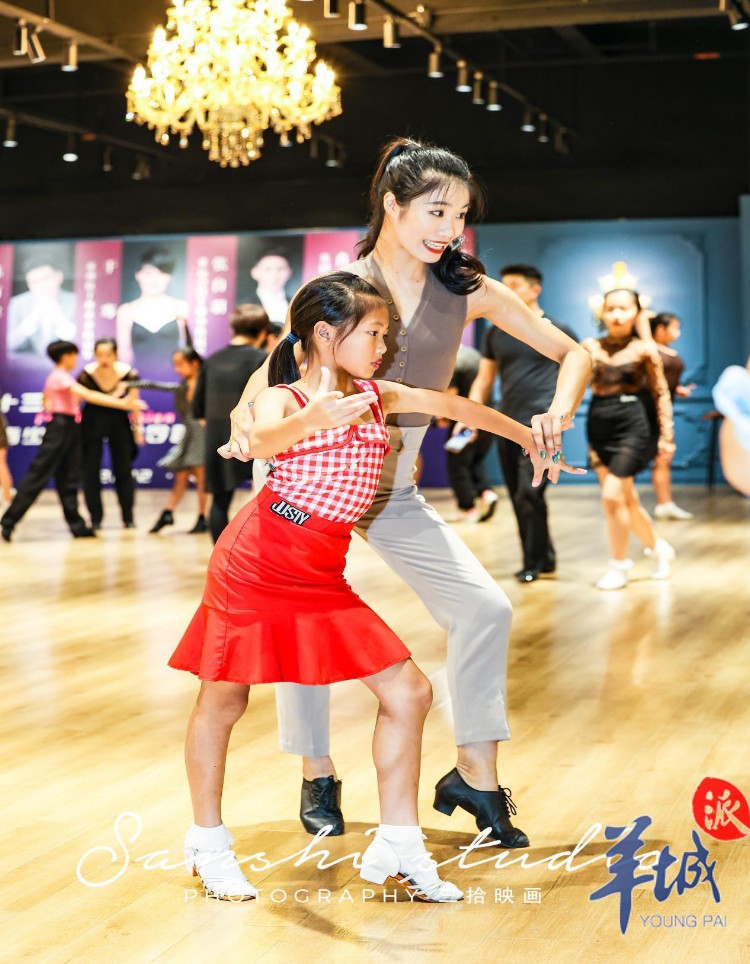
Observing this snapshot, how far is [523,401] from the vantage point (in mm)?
6992

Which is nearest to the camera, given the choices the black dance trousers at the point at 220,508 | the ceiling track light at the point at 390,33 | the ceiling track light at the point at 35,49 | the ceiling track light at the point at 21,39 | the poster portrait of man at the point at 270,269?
the black dance trousers at the point at 220,508

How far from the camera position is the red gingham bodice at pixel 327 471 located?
2.41 m

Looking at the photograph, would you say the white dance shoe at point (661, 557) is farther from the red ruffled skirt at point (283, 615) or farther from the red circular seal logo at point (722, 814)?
the red ruffled skirt at point (283, 615)

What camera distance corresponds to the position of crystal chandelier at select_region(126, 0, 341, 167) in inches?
321

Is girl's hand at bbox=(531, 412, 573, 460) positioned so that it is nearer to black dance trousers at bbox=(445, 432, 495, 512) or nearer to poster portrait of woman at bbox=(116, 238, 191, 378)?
black dance trousers at bbox=(445, 432, 495, 512)

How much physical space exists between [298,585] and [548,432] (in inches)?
22.0

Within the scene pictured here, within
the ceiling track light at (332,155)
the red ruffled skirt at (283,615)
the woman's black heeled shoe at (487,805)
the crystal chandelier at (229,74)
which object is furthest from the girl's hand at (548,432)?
the ceiling track light at (332,155)

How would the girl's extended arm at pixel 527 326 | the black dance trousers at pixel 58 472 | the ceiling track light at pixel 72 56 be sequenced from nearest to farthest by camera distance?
the girl's extended arm at pixel 527 326
the black dance trousers at pixel 58 472
the ceiling track light at pixel 72 56

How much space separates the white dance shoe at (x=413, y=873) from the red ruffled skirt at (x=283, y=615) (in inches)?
13.9

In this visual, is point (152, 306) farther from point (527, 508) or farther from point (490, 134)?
point (527, 508)

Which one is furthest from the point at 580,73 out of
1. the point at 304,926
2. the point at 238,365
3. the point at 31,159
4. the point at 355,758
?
the point at 304,926

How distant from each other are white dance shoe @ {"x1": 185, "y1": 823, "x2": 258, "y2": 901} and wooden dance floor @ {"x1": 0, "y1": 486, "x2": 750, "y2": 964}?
3 centimetres

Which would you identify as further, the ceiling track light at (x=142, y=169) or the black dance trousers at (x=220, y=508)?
the ceiling track light at (x=142, y=169)

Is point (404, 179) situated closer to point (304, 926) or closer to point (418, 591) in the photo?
point (418, 591)
